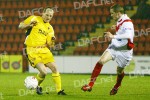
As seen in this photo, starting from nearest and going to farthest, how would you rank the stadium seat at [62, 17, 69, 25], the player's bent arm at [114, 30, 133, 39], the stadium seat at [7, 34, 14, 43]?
the player's bent arm at [114, 30, 133, 39], the stadium seat at [62, 17, 69, 25], the stadium seat at [7, 34, 14, 43]

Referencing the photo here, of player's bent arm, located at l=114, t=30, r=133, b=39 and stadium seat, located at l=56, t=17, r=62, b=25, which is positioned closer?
player's bent arm, located at l=114, t=30, r=133, b=39

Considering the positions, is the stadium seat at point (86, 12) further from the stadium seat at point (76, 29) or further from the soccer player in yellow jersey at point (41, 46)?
the soccer player in yellow jersey at point (41, 46)

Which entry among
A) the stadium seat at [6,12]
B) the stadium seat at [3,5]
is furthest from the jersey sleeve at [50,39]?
the stadium seat at [3,5]

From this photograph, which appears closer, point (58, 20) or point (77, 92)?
point (77, 92)

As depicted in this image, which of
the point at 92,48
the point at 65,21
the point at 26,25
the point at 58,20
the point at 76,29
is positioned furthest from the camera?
the point at 58,20

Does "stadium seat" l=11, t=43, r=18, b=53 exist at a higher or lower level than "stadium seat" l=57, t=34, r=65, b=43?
lower

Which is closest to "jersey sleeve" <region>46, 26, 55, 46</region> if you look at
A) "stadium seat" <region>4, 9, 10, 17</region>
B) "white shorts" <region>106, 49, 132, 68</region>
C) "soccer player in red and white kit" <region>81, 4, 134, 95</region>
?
"soccer player in red and white kit" <region>81, 4, 134, 95</region>

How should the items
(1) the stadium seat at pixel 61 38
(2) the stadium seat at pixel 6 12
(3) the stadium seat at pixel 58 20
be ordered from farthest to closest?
(2) the stadium seat at pixel 6 12
(3) the stadium seat at pixel 58 20
(1) the stadium seat at pixel 61 38

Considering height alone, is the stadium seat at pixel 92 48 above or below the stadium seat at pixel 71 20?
below

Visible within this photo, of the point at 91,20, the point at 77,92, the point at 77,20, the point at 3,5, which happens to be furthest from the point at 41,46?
the point at 3,5

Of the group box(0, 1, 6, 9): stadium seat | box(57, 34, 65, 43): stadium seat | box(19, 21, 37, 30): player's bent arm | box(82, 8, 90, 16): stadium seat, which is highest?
box(0, 1, 6, 9): stadium seat

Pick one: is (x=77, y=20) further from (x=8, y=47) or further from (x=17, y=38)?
(x=8, y=47)

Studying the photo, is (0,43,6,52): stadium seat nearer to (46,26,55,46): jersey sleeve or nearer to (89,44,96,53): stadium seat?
(89,44,96,53): stadium seat

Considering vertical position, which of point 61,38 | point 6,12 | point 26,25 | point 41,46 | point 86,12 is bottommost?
point 61,38
